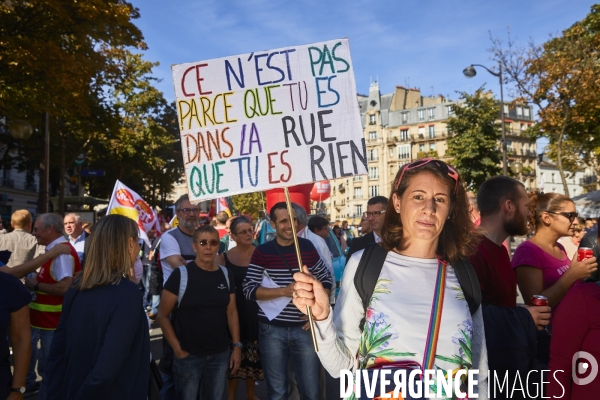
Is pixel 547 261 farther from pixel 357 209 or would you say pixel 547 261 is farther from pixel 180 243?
pixel 357 209

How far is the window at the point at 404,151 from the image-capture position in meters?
80.8

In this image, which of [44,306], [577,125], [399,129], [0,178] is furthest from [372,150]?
[44,306]

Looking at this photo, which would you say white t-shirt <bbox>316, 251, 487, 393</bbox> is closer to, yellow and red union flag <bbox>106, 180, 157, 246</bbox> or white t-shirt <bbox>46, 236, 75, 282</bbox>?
white t-shirt <bbox>46, 236, 75, 282</bbox>

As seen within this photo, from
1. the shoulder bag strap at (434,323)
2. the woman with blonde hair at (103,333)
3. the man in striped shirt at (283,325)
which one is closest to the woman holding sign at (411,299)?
the shoulder bag strap at (434,323)

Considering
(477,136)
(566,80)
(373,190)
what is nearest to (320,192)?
(566,80)

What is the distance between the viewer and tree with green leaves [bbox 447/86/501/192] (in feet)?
115

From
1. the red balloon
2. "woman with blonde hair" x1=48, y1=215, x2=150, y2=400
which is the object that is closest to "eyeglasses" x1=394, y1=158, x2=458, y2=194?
"woman with blonde hair" x1=48, y1=215, x2=150, y2=400

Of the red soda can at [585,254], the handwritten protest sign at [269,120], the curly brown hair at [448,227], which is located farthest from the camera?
the red soda can at [585,254]

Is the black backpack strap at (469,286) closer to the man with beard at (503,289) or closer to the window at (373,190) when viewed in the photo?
the man with beard at (503,289)

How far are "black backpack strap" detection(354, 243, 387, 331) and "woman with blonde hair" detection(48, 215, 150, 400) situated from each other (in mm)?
1315

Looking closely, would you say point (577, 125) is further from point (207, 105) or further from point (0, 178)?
point (0, 178)

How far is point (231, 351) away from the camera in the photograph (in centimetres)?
485

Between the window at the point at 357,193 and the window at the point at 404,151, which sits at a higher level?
the window at the point at 404,151

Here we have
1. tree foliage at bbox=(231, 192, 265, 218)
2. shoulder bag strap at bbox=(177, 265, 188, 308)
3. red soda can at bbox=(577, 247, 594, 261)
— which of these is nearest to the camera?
red soda can at bbox=(577, 247, 594, 261)
